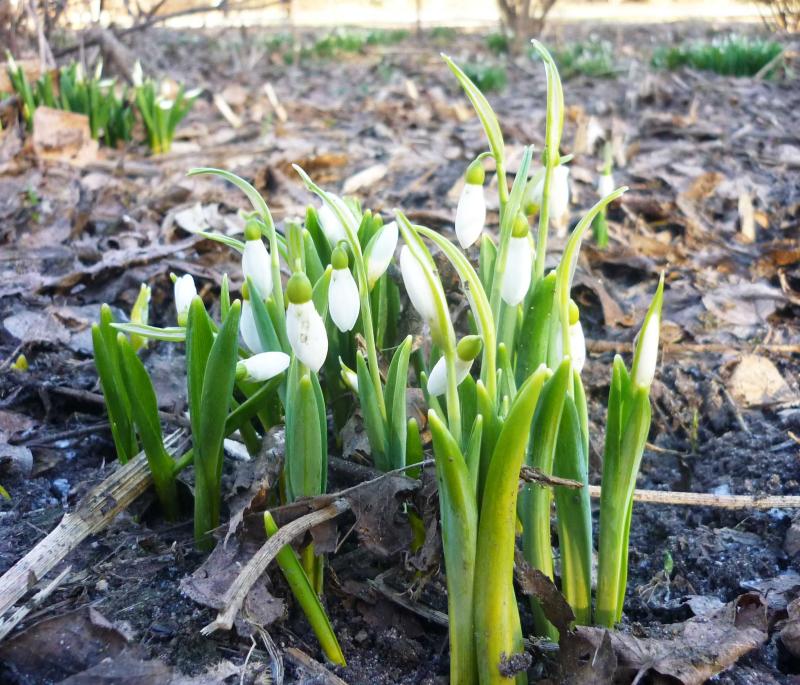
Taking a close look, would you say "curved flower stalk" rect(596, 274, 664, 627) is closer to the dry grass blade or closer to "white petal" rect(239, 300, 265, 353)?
"white petal" rect(239, 300, 265, 353)

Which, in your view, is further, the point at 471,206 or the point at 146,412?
the point at 146,412

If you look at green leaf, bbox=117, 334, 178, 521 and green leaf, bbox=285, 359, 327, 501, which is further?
green leaf, bbox=117, 334, 178, 521

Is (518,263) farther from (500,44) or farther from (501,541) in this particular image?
(500,44)

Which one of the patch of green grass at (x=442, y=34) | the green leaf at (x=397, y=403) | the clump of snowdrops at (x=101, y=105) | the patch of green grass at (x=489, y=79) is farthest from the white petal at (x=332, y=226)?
the patch of green grass at (x=442, y=34)

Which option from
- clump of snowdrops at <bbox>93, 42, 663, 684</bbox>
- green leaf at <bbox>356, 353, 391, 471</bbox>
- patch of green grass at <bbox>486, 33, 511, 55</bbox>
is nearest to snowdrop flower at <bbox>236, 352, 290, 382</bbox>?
clump of snowdrops at <bbox>93, 42, 663, 684</bbox>

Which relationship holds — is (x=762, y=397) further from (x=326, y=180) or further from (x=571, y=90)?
(x=571, y=90)

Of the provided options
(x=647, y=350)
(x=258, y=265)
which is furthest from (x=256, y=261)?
(x=647, y=350)
